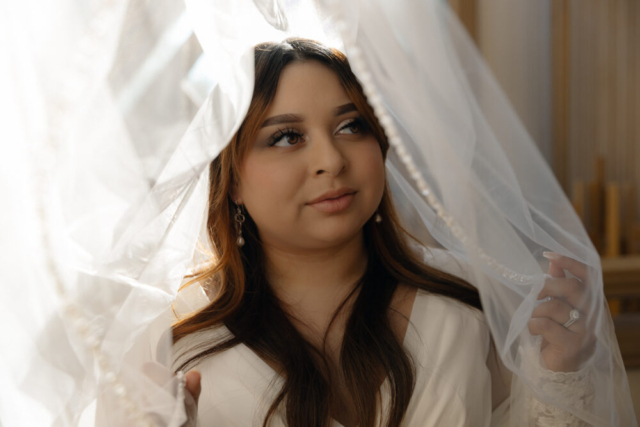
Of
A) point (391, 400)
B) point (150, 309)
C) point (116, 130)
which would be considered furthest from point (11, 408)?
point (391, 400)

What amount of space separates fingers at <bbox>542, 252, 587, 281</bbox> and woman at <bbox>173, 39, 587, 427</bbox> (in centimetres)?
5

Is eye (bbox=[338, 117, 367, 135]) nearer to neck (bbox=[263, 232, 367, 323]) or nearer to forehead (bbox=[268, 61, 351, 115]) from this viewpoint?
forehead (bbox=[268, 61, 351, 115])

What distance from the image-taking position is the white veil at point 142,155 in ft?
2.26

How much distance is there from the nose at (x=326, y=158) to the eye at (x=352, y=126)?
0.16 feet

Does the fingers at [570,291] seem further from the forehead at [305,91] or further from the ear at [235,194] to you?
the ear at [235,194]

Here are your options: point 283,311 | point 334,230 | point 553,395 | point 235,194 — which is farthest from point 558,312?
point 235,194

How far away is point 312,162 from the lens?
3.36 feet

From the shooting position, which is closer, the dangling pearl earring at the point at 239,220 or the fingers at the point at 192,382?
the fingers at the point at 192,382

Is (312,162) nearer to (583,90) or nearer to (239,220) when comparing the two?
(239,220)

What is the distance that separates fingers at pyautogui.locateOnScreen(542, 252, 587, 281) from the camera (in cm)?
90

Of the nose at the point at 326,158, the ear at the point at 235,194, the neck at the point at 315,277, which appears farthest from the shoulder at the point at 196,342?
the nose at the point at 326,158

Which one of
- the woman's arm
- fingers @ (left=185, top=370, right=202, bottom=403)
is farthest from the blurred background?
fingers @ (left=185, top=370, right=202, bottom=403)

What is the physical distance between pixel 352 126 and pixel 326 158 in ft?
0.38

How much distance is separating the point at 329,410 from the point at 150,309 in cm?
40
